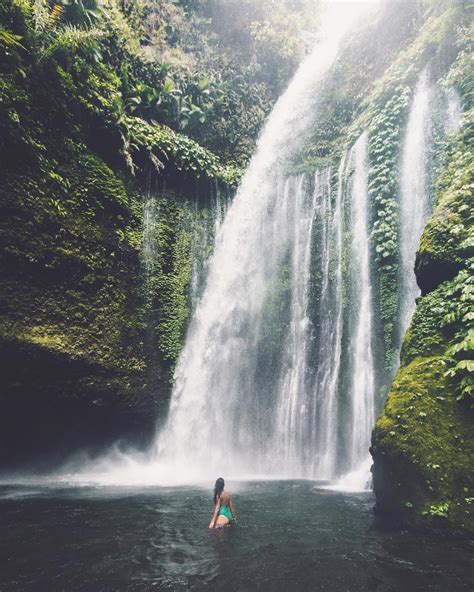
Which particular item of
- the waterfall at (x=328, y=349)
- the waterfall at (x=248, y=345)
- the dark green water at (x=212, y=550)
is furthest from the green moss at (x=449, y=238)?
the waterfall at (x=248, y=345)

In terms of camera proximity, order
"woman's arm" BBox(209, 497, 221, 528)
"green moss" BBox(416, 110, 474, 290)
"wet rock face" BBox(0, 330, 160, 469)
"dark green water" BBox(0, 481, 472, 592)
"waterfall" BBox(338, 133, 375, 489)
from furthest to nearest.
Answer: "waterfall" BBox(338, 133, 375, 489)
"wet rock face" BBox(0, 330, 160, 469)
"green moss" BBox(416, 110, 474, 290)
"woman's arm" BBox(209, 497, 221, 528)
"dark green water" BBox(0, 481, 472, 592)

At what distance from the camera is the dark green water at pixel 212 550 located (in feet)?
11.7

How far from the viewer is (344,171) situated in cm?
1302

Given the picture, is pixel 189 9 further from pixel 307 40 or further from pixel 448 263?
pixel 448 263

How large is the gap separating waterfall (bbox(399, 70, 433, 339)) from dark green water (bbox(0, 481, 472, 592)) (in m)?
5.69

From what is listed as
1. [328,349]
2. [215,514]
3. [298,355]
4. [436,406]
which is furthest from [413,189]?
[215,514]

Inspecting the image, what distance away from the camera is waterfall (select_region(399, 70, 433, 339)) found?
10.0m

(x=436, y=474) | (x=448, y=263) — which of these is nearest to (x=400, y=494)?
(x=436, y=474)

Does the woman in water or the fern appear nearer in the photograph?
the woman in water

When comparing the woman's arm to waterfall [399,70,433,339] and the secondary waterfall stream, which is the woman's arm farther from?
waterfall [399,70,433,339]

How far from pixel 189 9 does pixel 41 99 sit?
41.3ft

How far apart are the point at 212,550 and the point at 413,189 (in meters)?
10.5

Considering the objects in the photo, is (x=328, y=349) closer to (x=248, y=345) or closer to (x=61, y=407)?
(x=248, y=345)

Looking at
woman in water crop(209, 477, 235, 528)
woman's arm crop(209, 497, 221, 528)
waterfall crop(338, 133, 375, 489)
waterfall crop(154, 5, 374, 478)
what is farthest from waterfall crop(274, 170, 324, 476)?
woman's arm crop(209, 497, 221, 528)
